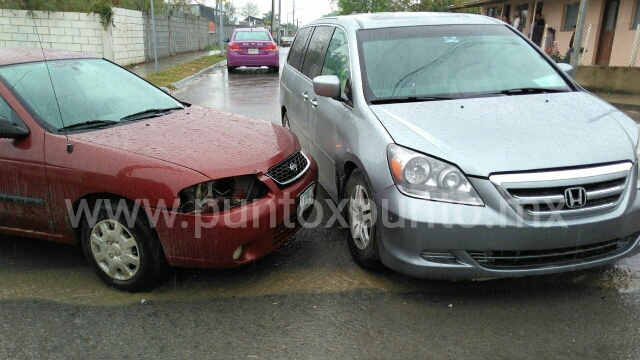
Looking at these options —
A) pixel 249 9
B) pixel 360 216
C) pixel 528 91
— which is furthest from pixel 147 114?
pixel 249 9

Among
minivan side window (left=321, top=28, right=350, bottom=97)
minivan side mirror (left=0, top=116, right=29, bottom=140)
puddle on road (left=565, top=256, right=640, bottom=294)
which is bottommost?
puddle on road (left=565, top=256, right=640, bottom=294)

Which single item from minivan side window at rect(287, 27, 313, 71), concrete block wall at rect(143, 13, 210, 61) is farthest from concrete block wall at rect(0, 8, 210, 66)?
minivan side window at rect(287, 27, 313, 71)

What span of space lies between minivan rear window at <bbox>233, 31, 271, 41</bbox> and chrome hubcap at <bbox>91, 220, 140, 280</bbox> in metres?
16.9

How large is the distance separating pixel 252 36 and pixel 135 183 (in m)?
17.5

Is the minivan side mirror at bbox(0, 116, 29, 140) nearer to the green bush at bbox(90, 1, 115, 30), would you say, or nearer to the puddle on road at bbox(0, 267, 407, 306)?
the puddle on road at bbox(0, 267, 407, 306)

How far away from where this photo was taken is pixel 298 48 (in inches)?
248

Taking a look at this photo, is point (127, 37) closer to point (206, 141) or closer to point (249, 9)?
point (206, 141)

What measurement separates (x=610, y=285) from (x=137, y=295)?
3.06 m

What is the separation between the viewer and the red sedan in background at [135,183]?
3.18 metres

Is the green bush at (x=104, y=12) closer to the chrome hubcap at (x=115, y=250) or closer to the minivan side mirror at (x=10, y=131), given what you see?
the minivan side mirror at (x=10, y=131)

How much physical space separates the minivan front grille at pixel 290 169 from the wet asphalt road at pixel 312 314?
2.14 feet

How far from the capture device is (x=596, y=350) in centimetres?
279

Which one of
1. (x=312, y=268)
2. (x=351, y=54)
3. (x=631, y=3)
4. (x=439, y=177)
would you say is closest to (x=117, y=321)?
(x=312, y=268)

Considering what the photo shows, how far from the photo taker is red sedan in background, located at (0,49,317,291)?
3178 millimetres
